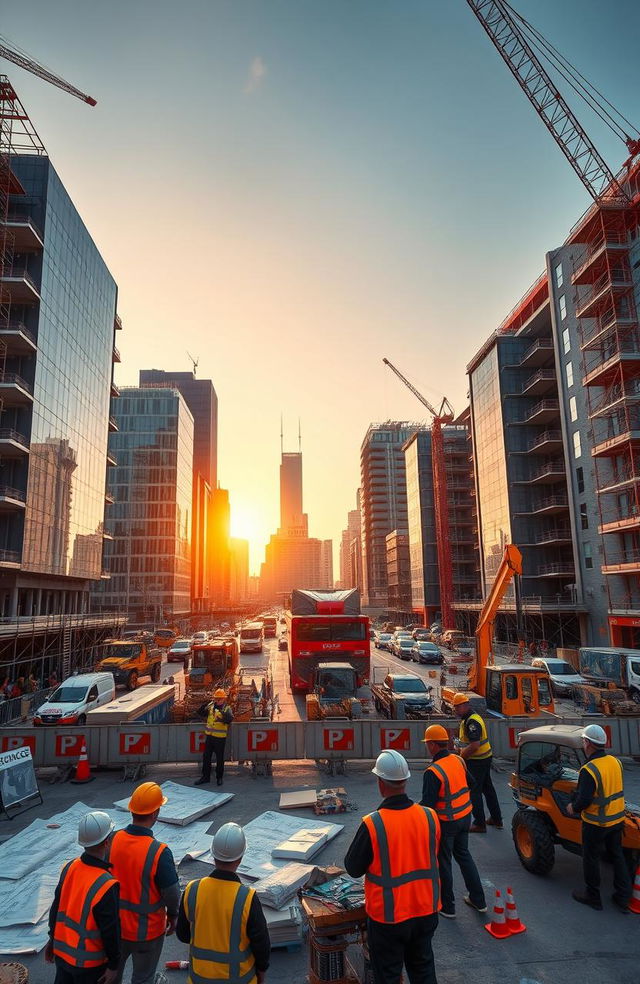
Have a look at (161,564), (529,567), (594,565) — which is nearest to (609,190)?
(594,565)

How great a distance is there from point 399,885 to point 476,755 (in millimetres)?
4951

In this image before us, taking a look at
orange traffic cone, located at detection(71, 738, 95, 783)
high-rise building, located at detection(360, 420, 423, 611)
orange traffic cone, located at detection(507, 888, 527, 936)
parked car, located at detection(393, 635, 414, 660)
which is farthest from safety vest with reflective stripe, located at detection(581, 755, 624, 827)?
high-rise building, located at detection(360, 420, 423, 611)

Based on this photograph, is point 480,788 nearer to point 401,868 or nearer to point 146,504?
point 401,868

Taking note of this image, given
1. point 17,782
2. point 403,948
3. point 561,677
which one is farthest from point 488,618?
point 403,948

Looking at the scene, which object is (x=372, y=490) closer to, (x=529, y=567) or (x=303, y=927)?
(x=529, y=567)

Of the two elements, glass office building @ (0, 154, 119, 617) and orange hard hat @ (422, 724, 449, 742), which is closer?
orange hard hat @ (422, 724, 449, 742)

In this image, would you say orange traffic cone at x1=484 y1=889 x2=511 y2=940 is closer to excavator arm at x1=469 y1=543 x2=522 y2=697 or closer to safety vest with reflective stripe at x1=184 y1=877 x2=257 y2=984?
safety vest with reflective stripe at x1=184 y1=877 x2=257 y2=984

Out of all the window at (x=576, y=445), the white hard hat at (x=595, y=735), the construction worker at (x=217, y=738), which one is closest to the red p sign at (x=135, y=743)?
the construction worker at (x=217, y=738)

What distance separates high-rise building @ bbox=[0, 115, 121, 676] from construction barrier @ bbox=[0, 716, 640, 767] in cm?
1949

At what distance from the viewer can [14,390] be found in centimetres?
3591

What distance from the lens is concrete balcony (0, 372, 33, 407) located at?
1398 inches

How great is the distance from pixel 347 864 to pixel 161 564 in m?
103

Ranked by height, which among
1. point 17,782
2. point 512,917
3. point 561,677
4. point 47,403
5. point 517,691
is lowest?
point 561,677

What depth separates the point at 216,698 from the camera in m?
13.6
